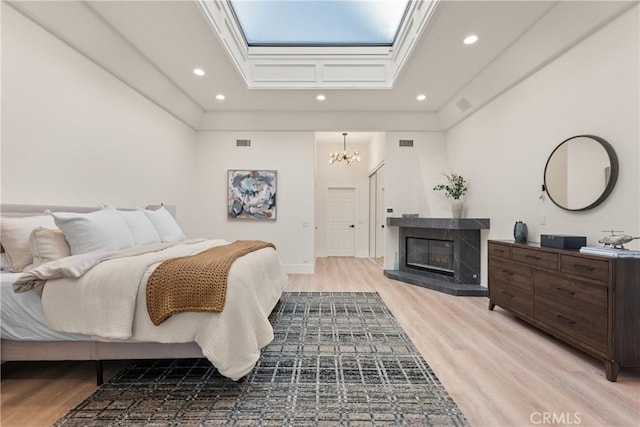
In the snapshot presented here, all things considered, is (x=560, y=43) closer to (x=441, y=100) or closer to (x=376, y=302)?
(x=441, y=100)

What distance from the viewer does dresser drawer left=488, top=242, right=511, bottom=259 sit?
3.00 meters

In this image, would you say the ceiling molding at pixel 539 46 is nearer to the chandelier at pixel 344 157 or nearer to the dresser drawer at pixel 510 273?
the dresser drawer at pixel 510 273

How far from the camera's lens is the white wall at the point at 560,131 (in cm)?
211

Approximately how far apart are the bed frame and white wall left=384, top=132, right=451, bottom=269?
4.08 metres

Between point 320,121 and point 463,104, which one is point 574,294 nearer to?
point 463,104

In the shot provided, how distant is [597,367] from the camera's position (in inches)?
79.9

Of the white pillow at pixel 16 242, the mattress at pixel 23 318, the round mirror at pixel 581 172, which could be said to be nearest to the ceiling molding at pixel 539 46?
the round mirror at pixel 581 172

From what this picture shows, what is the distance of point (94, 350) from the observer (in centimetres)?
179

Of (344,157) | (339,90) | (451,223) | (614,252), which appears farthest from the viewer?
(344,157)

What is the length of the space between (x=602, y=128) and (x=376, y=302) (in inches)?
108

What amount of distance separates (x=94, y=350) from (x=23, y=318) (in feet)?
1.51

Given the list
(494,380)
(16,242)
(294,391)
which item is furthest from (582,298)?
(16,242)

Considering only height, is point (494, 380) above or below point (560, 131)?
below

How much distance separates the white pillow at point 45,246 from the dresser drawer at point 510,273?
392 centimetres
